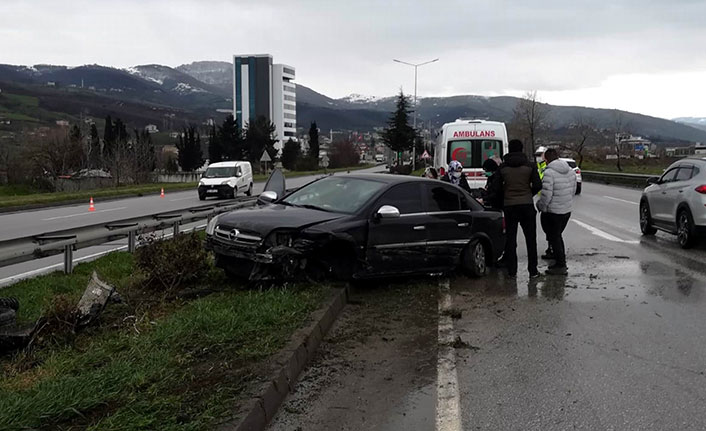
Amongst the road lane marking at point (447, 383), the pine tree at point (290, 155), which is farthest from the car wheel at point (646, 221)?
the pine tree at point (290, 155)

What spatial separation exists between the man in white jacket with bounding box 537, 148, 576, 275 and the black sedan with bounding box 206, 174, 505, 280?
77 centimetres

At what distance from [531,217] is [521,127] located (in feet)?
309

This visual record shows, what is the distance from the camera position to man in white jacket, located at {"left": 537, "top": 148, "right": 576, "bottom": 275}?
995cm

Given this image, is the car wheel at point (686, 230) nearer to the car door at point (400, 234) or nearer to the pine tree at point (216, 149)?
the car door at point (400, 234)

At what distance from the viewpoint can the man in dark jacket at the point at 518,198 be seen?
9.45m

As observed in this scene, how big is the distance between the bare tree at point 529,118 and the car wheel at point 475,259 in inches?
3458

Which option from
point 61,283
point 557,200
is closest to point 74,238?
point 61,283

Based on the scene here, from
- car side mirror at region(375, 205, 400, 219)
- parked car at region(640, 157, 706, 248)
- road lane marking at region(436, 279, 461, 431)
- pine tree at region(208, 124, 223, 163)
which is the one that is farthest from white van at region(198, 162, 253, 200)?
pine tree at region(208, 124, 223, 163)

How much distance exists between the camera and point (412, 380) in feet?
17.0

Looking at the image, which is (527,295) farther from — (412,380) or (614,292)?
(412,380)

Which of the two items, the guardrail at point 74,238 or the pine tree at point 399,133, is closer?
the guardrail at point 74,238

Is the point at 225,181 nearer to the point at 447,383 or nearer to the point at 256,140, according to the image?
the point at 447,383

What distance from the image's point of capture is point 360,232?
7.93 metres

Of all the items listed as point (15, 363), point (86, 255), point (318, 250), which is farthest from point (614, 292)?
point (86, 255)
